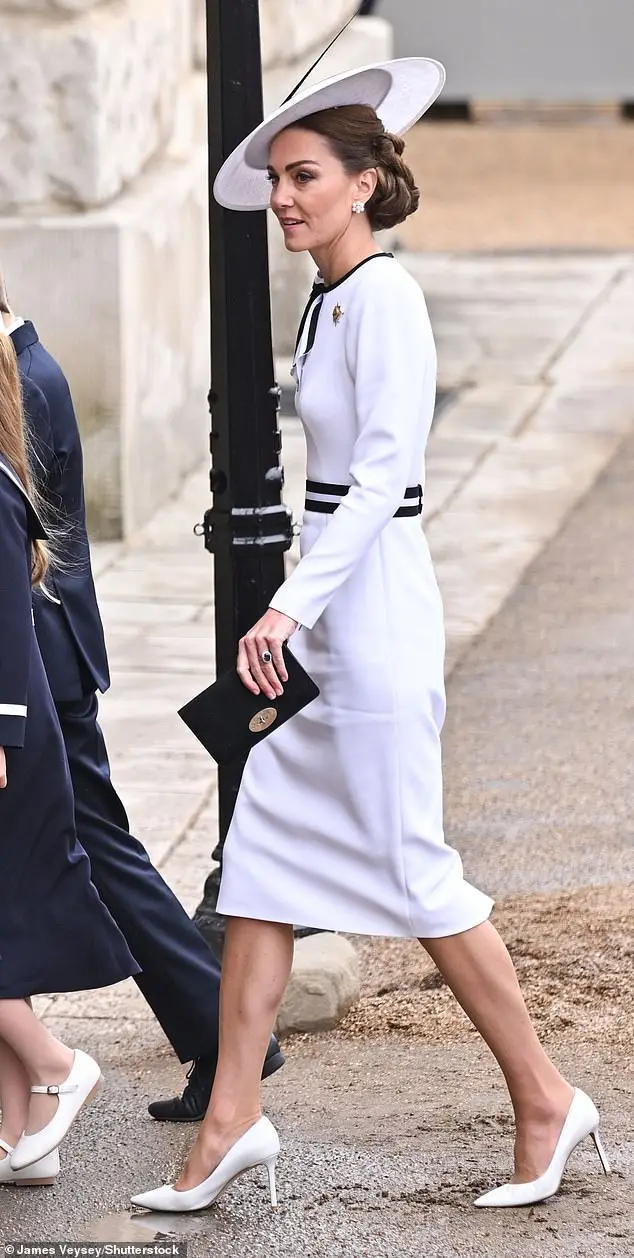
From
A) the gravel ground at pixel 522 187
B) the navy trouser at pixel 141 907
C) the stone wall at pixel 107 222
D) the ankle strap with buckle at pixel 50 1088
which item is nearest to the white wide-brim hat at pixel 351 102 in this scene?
the navy trouser at pixel 141 907

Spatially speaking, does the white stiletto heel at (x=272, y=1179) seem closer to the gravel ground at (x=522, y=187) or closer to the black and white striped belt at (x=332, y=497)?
the black and white striped belt at (x=332, y=497)

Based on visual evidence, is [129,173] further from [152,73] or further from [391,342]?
[391,342]

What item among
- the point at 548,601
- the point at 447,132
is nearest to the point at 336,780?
the point at 548,601

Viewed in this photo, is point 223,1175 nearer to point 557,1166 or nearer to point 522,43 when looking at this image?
point 557,1166

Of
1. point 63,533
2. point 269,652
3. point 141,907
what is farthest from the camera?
point 141,907

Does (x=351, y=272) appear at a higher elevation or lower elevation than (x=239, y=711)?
higher

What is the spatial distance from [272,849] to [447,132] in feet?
69.9

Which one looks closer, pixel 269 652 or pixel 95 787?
pixel 269 652

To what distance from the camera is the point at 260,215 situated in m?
3.94

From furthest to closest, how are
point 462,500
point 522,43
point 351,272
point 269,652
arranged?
point 522,43
point 462,500
point 351,272
point 269,652

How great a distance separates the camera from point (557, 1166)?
3207 millimetres

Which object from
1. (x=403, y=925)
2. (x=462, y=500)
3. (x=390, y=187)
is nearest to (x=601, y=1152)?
(x=403, y=925)

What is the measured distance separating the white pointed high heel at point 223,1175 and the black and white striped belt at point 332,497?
1.00 meters

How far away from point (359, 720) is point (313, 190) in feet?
2.77
